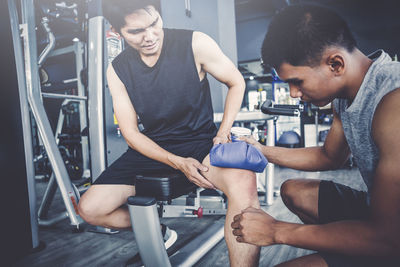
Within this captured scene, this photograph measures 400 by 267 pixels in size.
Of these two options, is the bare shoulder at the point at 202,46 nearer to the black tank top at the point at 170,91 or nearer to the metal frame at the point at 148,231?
the black tank top at the point at 170,91

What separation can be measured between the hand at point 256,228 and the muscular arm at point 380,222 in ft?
0.17

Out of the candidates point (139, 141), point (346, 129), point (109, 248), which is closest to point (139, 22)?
point (139, 141)

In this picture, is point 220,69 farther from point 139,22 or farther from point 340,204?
point 340,204

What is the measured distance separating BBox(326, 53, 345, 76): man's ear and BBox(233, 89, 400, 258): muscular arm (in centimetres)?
16

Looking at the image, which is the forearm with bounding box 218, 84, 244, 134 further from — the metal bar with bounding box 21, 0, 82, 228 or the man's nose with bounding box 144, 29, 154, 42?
the metal bar with bounding box 21, 0, 82, 228

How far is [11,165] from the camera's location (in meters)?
1.75

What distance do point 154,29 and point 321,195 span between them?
3.59 feet

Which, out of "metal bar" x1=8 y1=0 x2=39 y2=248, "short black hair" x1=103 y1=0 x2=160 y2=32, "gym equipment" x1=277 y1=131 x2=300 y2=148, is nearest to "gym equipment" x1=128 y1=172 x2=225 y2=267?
"short black hair" x1=103 y1=0 x2=160 y2=32

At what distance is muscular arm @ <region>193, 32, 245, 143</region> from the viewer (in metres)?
1.43

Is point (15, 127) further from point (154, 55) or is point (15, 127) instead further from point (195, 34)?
point (195, 34)

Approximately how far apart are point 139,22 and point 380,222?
1262mm

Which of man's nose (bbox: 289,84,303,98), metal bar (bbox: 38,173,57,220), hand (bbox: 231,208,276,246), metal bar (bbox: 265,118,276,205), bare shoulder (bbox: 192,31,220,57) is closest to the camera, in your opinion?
hand (bbox: 231,208,276,246)

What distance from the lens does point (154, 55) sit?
146 cm

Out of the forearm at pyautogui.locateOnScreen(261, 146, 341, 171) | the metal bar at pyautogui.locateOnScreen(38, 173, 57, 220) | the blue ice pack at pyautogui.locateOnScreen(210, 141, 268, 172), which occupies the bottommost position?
the metal bar at pyautogui.locateOnScreen(38, 173, 57, 220)
